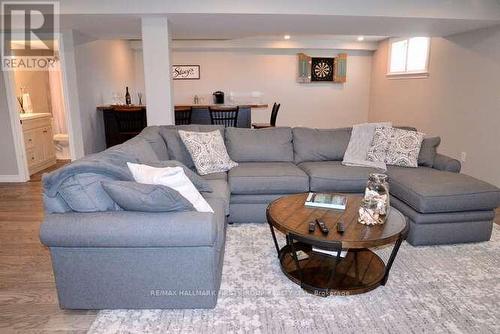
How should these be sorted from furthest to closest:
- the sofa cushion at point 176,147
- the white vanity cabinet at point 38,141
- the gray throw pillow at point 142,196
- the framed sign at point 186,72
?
the framed sign at point 186,72 → the white vanity cabinet at point 38,141 → the sofa cushion at point 176,147 → the gray throw pillow at point 142,196

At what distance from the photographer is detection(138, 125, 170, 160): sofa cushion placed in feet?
10.7

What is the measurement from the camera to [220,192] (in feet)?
9.17

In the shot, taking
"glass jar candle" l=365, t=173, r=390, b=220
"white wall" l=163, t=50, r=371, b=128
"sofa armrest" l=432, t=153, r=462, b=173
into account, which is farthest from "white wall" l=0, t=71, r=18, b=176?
"sofa armrest" l=432, t=153, r=462, b=173

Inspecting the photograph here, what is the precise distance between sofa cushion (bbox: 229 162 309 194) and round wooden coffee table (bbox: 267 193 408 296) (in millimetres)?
532

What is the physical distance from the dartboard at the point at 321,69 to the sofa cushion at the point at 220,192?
527 centimetres

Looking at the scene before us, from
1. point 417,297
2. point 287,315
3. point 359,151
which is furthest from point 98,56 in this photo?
point 417,297

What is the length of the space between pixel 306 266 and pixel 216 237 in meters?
0.79

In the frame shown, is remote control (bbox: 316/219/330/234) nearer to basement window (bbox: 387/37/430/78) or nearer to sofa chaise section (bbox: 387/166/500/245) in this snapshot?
sofa chaise section (bbox: 387/166/500/245)

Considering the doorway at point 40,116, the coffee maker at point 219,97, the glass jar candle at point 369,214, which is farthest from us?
the coffee maker at point 219,97

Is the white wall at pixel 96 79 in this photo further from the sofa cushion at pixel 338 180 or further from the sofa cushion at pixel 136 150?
the sofa cushion at pixel 338 180

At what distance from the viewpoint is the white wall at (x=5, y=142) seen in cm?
470

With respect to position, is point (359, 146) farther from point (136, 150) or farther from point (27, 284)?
point (27, 284)

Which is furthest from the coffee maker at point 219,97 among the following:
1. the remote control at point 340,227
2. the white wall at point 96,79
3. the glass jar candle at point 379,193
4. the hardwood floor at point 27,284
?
the remote control at point 340,227

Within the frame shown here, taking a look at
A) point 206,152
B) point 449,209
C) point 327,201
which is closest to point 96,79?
point 206,152
